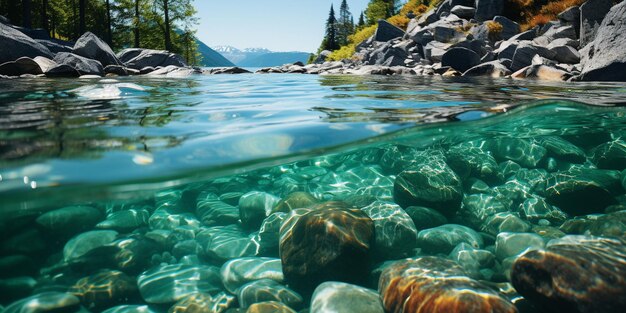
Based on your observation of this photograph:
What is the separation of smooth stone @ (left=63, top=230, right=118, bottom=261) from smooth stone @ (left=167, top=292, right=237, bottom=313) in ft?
6.30

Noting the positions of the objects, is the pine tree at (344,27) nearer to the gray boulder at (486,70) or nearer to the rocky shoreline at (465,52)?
the rocky shoreline at (465,52)

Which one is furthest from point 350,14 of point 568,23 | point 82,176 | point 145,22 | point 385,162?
point 82,176

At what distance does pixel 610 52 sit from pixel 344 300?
12.2m

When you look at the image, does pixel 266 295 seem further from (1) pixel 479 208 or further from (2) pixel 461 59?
(2) pixel 461 59

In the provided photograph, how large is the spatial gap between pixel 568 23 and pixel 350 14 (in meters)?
75.7

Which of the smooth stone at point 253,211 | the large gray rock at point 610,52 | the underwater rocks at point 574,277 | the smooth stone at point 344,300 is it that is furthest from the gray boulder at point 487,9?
the smooth stone at point 344,300

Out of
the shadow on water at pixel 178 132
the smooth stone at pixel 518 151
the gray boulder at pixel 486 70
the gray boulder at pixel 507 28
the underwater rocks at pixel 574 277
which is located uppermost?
the gray boulder at pixel 507 28

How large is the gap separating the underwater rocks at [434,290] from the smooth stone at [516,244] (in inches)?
52.2

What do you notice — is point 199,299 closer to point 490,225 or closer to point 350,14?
point 490,225

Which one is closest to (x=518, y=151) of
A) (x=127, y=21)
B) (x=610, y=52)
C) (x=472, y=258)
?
(x=472, y=258)

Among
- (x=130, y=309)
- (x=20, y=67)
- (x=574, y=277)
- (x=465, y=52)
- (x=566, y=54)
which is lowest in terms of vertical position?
(x=130, y=309)

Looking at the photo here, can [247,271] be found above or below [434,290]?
below

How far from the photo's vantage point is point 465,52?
17.0 meters

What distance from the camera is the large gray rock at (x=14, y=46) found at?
44.7ft
